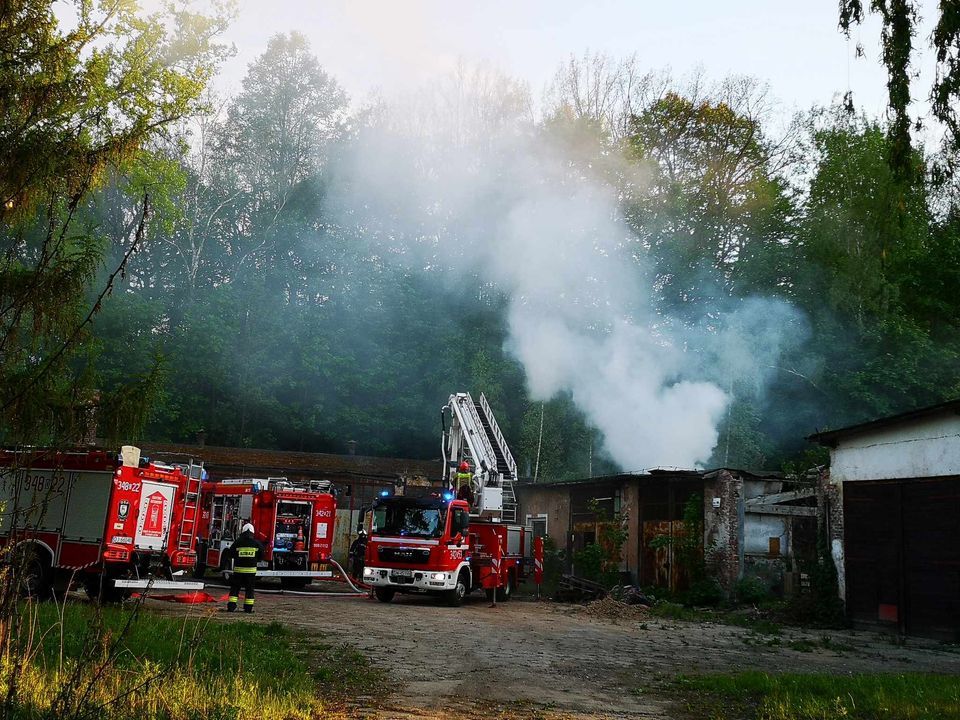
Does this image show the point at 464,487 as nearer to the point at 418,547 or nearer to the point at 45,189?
the point at 418,547

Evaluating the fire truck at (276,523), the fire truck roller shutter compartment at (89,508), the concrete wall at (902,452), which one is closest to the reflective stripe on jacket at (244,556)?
the fire truck roller shutter compartment at (89,508)

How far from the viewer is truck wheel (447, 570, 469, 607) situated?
58.5 feet

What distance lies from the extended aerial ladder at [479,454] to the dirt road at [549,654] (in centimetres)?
618

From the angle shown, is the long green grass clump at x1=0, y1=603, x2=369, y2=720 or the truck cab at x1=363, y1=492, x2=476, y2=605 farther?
the truck cab at x1=363, y1=492, x2=476, y2=605

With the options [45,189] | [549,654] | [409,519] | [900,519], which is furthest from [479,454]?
[45,189]

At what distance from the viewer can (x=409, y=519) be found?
17797 mm

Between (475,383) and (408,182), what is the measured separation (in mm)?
12159

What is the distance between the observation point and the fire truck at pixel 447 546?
57.0ft

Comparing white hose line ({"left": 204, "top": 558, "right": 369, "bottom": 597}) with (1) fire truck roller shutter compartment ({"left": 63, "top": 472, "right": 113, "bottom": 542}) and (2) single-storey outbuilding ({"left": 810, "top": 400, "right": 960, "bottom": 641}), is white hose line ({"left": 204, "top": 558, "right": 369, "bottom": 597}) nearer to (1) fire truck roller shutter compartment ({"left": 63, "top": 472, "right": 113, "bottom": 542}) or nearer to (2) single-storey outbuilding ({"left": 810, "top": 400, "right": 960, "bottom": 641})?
(1) fire truck roller shutter compartment ({"left": 63, "top": 472, "right": 113, "bottom": 542})

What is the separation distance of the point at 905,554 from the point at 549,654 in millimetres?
7950

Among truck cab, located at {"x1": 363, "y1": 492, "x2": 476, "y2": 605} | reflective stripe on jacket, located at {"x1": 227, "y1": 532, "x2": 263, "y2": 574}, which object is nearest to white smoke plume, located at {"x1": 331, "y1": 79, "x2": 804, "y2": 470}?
truck cab, located at {"x1": 363, "y1": 492, "x2": 476, "y2": 605}

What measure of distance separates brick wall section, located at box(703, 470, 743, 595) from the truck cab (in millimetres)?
6043

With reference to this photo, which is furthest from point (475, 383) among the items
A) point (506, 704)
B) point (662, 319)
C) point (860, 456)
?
point (506, 704)

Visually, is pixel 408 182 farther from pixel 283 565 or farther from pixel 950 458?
pixel 950 458
